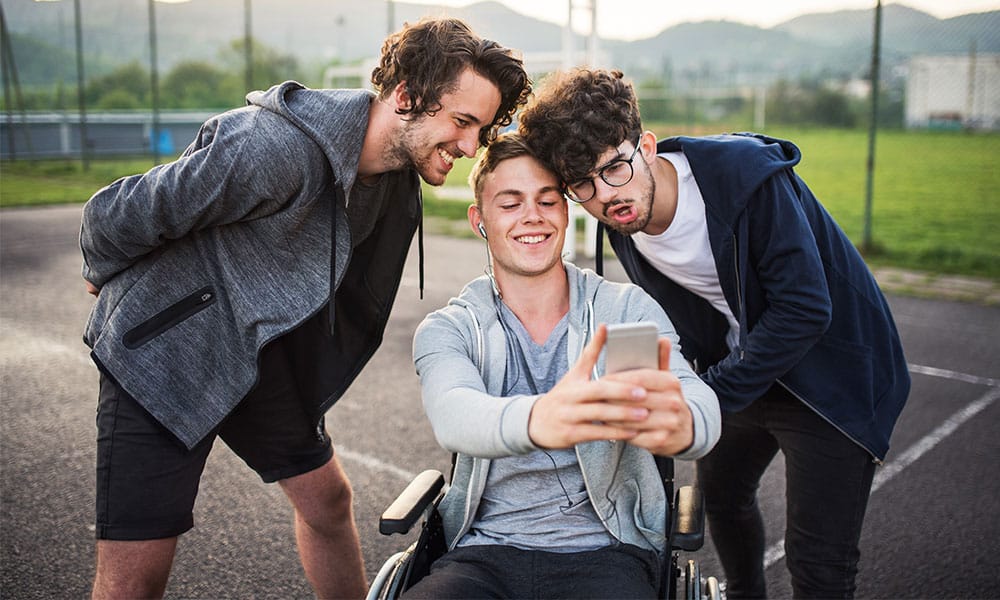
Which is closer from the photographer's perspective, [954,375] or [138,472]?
[138,472]

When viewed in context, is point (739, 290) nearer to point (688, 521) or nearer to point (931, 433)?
Answer: point (688, 521)

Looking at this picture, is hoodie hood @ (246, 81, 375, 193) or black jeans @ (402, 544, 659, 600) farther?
hoodie hood @ (246, 81, 375, 193)

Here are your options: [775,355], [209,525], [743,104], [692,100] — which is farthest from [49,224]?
[743,104]

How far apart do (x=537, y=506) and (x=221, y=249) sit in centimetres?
102

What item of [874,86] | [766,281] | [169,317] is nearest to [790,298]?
[766,281]

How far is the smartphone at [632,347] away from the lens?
1.62 meters

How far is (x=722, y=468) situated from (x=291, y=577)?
1660mm

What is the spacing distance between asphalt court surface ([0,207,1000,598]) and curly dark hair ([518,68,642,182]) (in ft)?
6.20

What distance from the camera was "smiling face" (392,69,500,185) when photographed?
7.43ft

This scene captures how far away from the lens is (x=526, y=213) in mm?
2324

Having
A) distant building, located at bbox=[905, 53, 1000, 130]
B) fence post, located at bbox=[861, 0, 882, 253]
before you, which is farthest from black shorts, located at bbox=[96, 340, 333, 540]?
distant building, located at bbox=[905, 53, 1000, 130]

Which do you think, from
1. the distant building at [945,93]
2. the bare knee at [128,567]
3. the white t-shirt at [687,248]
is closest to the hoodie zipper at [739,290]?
the white t-shirt at [687,248]

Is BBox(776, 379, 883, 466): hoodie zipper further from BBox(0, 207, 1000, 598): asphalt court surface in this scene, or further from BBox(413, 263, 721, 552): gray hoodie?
BBox(0, 207, 1000, 598): asphalt court surface

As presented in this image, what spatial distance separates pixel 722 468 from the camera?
279 centimetres
